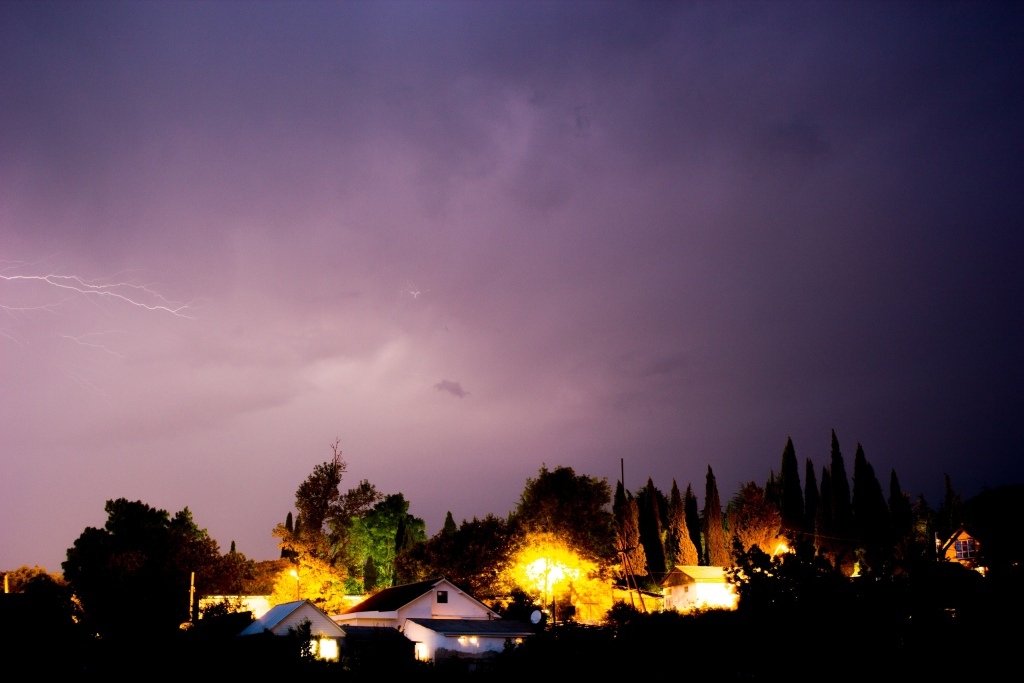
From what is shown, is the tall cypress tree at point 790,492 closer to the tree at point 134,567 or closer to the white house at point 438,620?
the white house at point 438,620

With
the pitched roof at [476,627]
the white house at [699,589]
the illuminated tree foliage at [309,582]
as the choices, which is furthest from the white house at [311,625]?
the white house at [699,589]

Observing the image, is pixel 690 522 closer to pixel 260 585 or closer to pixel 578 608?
pixel 578 608

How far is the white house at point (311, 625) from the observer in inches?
1656

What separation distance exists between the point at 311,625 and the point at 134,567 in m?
24.6

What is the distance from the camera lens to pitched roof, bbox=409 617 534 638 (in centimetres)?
4642

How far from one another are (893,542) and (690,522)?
29.2m

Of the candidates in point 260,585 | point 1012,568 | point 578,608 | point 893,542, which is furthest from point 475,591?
point 1012,568

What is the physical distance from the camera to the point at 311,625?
41.6 m

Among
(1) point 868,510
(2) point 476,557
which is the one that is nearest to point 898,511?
(1) point 868,510

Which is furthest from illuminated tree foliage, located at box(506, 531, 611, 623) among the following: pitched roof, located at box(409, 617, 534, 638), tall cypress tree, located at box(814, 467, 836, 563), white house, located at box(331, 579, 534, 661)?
A: tall cypress tree, located at box(814, 467, 836, 563)

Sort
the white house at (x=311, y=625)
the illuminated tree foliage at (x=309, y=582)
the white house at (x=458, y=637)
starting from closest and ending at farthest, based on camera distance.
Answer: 1. the white house at (x=311, y=625)
2. the white house at (x=458, y=637)
3. the illuminated tree foliage at (x=309, y=582)

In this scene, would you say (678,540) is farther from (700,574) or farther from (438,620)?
(438,620)

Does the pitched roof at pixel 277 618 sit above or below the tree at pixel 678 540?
below

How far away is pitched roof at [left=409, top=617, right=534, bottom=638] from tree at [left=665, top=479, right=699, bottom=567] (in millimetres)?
34545
